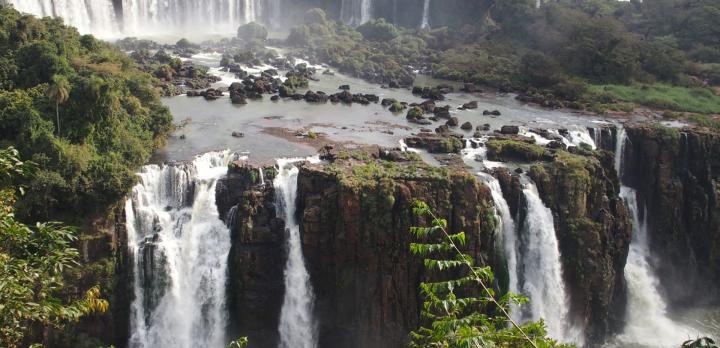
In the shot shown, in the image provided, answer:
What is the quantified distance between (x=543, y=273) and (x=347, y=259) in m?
10.6

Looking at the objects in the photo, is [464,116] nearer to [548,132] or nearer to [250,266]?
[548,132]

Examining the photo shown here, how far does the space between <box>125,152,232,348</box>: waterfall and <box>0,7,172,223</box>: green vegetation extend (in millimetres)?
1803

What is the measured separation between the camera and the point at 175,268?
2708 centimetres

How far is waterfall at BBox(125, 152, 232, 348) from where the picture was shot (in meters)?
26.7

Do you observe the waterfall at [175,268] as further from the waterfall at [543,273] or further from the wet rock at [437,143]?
the waterfall at [543,273]

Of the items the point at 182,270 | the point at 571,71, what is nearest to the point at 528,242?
the point at 182,270

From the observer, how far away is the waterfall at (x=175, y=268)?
26703 mm

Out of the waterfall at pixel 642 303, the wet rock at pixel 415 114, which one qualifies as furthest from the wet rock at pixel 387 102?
the waterfall at pixel 642 303

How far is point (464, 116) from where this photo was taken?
47125 millimetres

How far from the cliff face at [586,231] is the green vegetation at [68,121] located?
1913 centimetres

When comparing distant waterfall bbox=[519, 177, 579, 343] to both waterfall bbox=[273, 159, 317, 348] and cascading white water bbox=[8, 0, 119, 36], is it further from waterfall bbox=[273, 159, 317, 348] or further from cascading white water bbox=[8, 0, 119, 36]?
cascading white water bbox=[8, 0, 119, 36]

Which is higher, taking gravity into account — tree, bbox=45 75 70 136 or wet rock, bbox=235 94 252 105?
tree, bbox=45 75 70 136

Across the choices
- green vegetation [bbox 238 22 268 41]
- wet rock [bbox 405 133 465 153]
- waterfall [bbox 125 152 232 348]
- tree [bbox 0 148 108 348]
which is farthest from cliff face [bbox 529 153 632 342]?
green vegetation [bbox 238 22 268 41]

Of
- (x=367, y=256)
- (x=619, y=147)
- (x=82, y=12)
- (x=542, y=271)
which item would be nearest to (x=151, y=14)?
(x=82, y=12)
